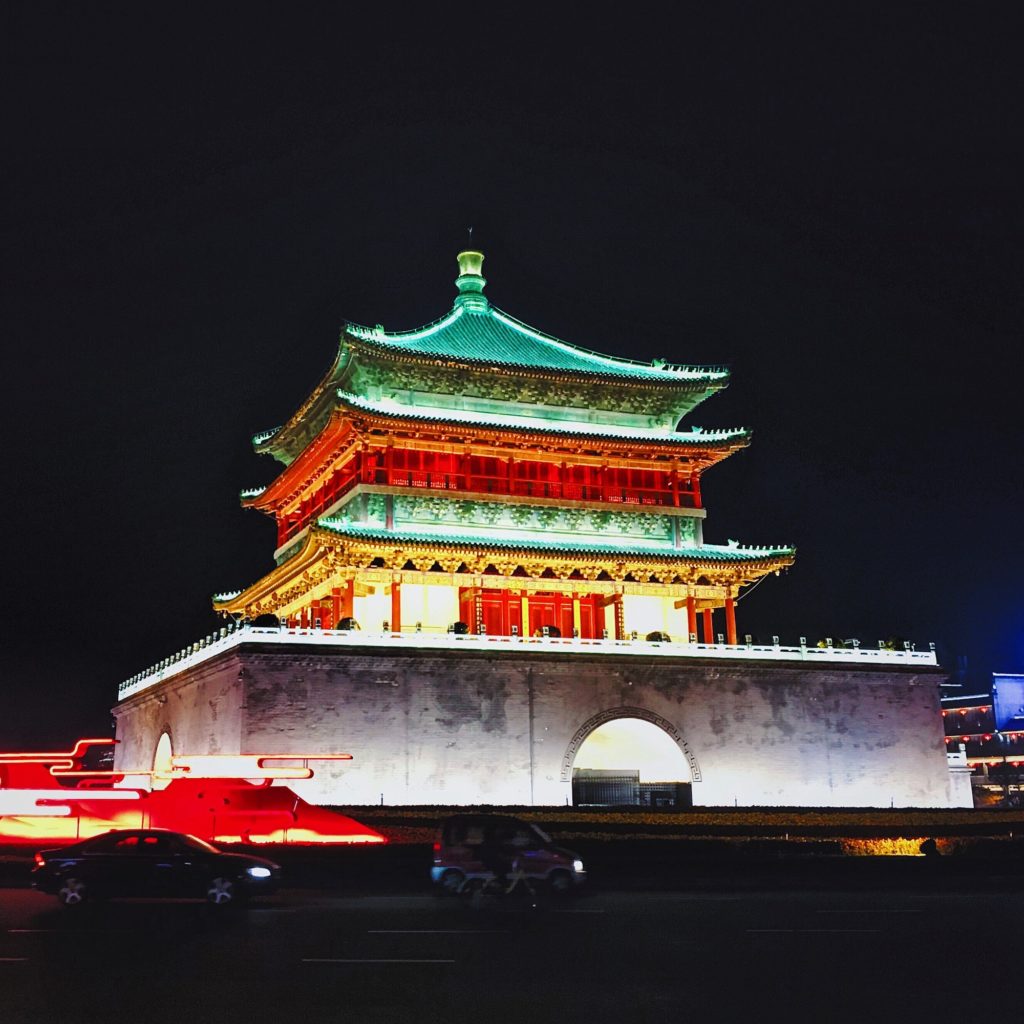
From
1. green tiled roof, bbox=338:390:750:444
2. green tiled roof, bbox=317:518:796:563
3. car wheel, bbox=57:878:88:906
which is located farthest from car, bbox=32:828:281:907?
green tiled roof, bbox=338:390:750:444

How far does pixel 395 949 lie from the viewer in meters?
12.5

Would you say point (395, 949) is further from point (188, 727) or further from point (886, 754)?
point (886, 754)

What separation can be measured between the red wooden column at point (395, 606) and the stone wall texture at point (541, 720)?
2018 mm

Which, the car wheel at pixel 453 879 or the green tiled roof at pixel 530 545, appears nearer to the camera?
the car wheel at pixel 453 879

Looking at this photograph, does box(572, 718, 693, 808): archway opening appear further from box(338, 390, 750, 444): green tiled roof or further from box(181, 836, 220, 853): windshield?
box(181, 836, 220, 853): windshield

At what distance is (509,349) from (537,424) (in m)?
3.68

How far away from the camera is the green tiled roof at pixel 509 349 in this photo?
40812mm

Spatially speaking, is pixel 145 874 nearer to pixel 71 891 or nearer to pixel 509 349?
pixel 71 891

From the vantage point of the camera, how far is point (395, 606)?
36656mm

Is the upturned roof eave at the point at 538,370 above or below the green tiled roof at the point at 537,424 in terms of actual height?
above

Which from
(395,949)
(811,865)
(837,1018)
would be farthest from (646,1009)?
(811,865)

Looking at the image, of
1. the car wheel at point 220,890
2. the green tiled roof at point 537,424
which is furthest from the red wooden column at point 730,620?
the car wheel at point 220,890

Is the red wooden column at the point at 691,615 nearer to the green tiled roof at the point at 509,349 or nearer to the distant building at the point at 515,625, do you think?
the distant building at the point at 515,625

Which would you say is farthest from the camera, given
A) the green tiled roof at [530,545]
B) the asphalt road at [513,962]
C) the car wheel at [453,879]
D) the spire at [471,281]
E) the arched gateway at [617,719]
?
the spire at [471,281]
